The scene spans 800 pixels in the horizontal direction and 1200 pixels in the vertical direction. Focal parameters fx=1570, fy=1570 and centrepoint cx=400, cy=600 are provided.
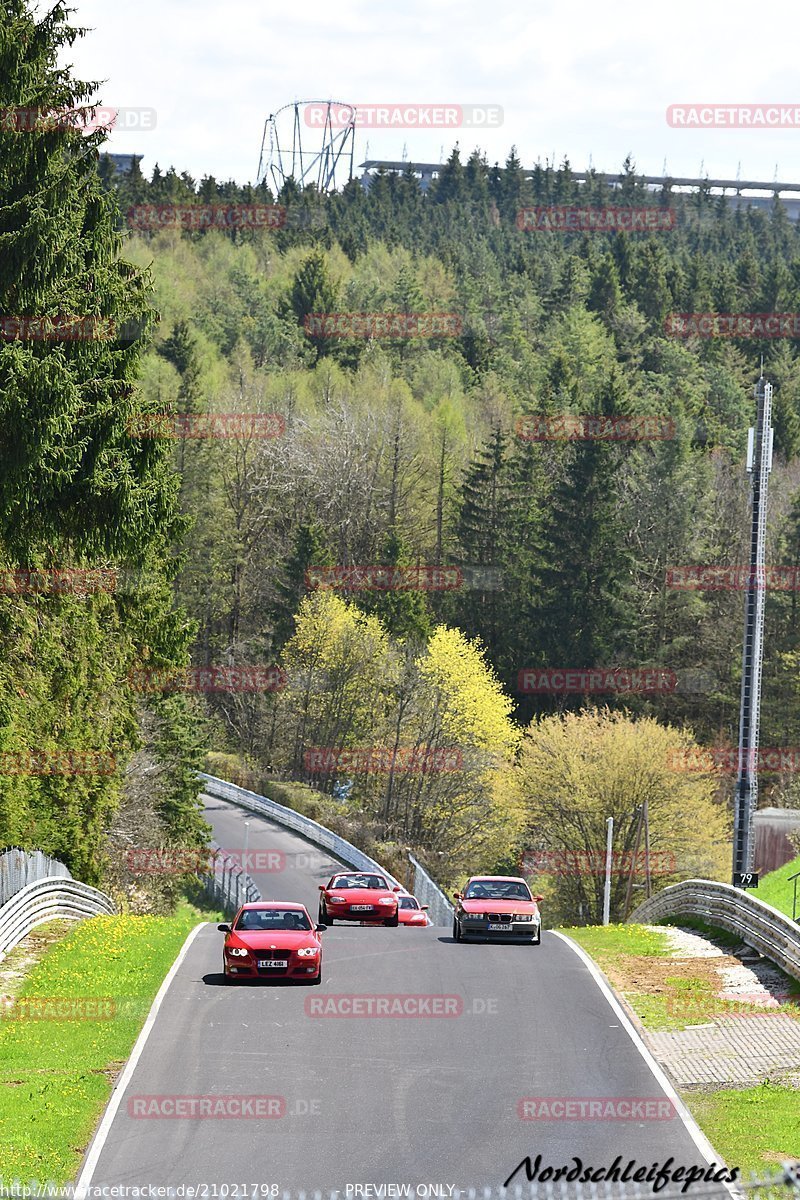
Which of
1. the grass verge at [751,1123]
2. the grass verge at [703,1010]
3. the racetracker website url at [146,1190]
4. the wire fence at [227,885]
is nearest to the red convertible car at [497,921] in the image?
the grass verge at [703,1010]

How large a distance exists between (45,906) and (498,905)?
8472mm

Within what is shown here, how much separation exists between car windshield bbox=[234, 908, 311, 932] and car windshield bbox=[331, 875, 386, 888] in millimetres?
10047

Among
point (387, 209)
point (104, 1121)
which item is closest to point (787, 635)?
point (104, 1121)

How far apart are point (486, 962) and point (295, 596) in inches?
2577

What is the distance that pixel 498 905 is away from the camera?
29953 mm

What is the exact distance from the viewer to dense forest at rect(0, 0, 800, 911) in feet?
93.4

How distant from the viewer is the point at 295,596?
298ft

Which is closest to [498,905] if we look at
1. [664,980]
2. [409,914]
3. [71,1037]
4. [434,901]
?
[664,980]

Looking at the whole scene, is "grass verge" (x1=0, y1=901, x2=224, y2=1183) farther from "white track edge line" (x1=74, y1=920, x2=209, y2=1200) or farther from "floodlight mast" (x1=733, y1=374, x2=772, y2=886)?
"floodlight mast" (x1=733, y1=374, x2=772, y2=886)

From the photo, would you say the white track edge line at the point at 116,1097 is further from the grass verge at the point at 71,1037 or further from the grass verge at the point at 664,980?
the grass verge at the point at 664,980

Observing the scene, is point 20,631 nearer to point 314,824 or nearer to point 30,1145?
point 30,1145

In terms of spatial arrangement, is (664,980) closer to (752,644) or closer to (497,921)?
(497,921)

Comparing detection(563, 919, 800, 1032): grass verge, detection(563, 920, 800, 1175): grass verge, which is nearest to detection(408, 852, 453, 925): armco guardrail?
detection(563, 920, 800, 1175): grass verge

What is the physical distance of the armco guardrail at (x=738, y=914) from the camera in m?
24.5
